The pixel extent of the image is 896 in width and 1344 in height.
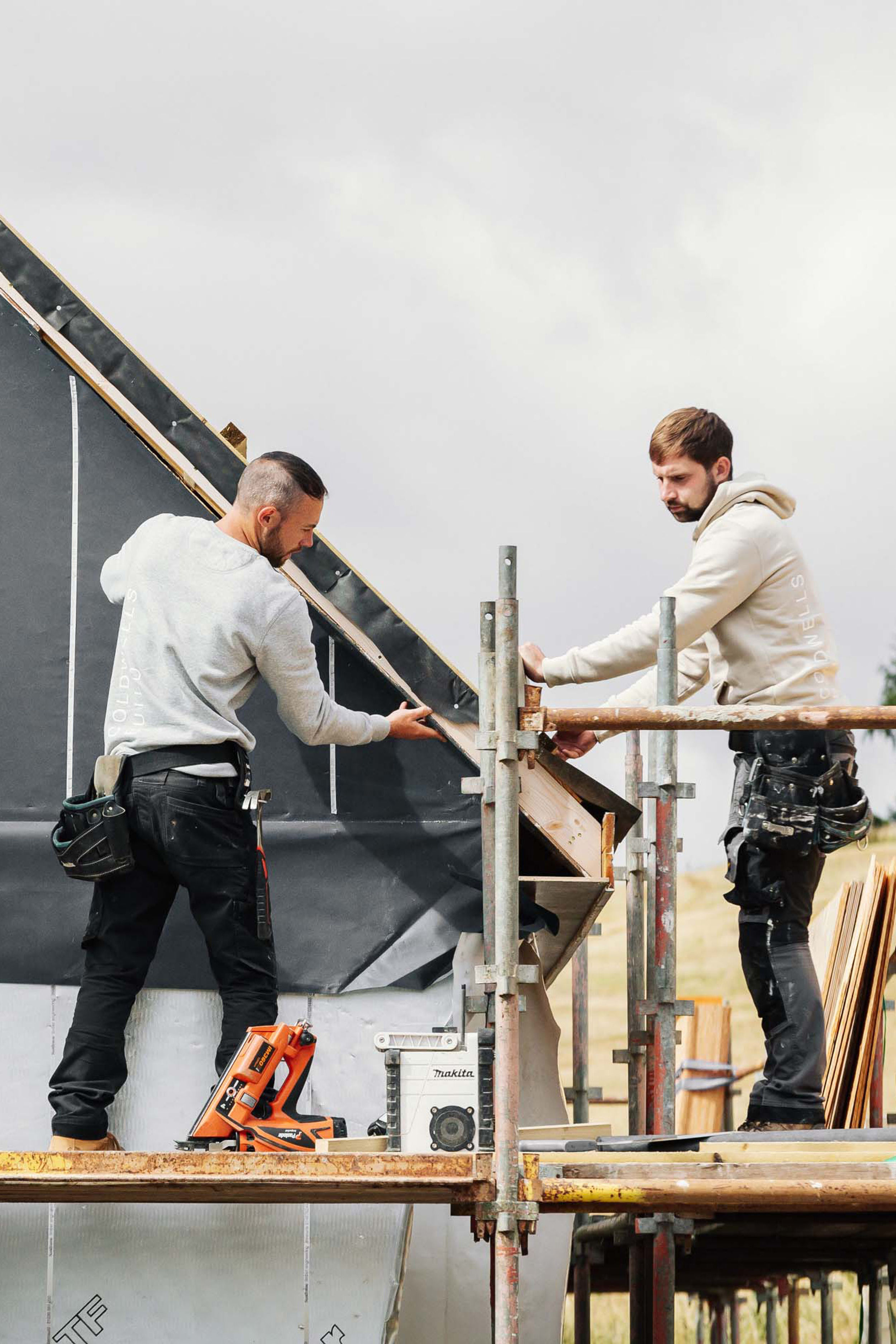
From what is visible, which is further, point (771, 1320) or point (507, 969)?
point (771, 1320)

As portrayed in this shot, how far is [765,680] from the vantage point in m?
5.60

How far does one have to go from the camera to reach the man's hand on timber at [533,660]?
217 inches

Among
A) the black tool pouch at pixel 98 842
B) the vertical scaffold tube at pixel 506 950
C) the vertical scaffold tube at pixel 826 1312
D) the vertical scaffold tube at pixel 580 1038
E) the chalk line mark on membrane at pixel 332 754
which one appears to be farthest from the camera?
the vertical scaffold tube at pixel 826 1312

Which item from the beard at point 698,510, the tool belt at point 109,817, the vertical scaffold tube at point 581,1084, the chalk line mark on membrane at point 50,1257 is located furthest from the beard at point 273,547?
the vertical scaffold tube at point 581,1084

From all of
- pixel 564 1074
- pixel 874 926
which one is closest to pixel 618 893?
pixel 564 1074

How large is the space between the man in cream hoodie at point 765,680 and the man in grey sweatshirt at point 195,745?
0.94 meters

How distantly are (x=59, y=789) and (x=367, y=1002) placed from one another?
1.40 metres

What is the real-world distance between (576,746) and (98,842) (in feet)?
5.58

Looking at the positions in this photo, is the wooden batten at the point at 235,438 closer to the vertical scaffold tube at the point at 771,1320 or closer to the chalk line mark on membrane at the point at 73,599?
the chalk line mark on membrane at the point at 73,599

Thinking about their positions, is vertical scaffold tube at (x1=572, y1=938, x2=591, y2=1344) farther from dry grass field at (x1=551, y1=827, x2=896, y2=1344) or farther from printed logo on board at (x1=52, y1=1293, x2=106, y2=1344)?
dry grass field at (x1=551, y1=827, x2=896, y2=1344)

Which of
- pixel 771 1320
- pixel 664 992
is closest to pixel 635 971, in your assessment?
pixel 664 992

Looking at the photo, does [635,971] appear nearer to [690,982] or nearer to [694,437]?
[694,437]

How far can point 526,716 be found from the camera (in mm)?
4566

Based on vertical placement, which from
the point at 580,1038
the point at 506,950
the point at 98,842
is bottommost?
the point at 580,1038
